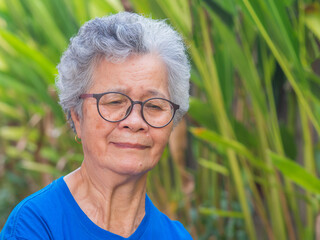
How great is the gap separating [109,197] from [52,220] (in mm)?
111

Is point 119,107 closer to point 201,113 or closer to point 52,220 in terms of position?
point 52,220

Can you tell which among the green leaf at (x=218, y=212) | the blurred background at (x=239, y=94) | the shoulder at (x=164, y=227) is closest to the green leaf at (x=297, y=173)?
the blurred background at (x=239, y=94)

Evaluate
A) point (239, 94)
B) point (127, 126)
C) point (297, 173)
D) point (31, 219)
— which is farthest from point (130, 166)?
Result: point (239, 94)

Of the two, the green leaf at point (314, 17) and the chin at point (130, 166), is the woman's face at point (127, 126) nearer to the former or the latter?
the chin at point (130, 166)

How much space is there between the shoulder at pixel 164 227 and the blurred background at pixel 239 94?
7.4 inches

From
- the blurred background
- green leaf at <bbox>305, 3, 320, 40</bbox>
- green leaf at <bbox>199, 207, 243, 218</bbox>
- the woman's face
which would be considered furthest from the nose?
green leaf at <bbox>199, 207, 243, 218</bbox>

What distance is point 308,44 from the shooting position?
1.19 metres

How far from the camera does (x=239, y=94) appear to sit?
1.50 metres

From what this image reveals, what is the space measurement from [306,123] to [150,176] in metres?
0.57

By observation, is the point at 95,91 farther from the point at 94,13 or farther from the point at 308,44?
the point at 94,13

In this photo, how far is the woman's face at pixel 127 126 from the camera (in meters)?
0.74

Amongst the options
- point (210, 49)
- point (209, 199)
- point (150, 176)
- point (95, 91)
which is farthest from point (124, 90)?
point (209, 199)

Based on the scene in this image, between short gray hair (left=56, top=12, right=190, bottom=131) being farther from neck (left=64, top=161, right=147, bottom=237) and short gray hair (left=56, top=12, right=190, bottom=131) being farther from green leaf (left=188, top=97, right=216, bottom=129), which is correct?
green leaf (left=188, top=97, right=216, bottom=129)

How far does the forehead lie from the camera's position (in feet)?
2.42
